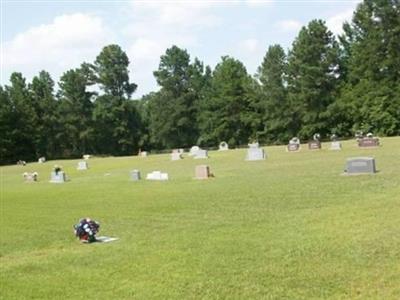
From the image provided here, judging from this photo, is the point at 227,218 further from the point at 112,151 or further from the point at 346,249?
the point at 112,151

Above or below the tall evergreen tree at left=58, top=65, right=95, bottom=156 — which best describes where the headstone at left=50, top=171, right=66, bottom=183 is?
below

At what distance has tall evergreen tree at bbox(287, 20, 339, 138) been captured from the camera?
7712cm

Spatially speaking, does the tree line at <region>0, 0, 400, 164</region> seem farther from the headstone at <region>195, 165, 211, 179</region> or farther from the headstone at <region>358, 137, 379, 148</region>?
the headstone at <region>195, 165, 211, 179</region>

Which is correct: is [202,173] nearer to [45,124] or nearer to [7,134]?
[7,134]

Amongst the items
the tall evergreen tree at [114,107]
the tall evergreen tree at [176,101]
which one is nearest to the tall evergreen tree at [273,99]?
the tall evergreen tree at [176,101]

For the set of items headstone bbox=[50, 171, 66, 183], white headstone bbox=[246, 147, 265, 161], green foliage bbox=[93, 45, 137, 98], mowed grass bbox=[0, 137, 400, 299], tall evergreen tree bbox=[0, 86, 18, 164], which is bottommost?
mowed grass bbox=[0, 137, 400, 299]

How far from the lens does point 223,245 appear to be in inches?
485

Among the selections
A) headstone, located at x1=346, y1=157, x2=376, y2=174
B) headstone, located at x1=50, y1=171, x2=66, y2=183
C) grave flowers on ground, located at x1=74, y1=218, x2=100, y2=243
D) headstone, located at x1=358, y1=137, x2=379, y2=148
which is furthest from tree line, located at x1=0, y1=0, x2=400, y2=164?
grave flowers on ground, located at x1=74, y1=218, x2=100, y2=243

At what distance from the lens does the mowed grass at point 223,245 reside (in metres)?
9.16

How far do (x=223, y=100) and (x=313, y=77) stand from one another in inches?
638

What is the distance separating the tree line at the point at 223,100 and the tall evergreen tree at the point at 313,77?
131 mm

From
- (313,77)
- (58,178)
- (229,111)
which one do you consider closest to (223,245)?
(58,178)

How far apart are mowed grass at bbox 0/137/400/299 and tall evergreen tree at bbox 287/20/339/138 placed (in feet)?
180

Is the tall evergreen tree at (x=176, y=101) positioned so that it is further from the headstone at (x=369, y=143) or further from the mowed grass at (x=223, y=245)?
the mowed grass at (x=223, y=245)
